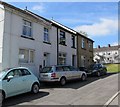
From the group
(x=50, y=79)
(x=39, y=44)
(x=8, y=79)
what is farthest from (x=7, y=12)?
(x=8, y=79)

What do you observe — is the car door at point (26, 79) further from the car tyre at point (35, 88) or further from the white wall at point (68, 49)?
the white wall at point (68, 49)

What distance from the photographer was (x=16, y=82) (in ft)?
32.0

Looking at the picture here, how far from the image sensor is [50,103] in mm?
8727

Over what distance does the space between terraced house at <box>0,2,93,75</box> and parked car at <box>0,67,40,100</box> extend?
384 centimetres

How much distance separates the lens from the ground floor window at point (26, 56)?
16062 millimetres

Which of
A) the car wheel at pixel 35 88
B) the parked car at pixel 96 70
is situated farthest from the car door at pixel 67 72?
the parked car at pixel 96 70

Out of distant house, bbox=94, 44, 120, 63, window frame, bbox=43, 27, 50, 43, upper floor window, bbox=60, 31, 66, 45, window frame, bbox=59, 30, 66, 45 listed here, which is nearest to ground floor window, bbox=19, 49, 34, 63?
window frame, bbox=43, 27, 50, 43

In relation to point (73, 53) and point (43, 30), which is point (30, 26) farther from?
point (73, 53)

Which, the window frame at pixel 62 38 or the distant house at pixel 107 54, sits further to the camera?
the distant house at pixel 107 54

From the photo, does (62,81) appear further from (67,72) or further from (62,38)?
(62,38)

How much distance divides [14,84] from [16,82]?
0.61 feet

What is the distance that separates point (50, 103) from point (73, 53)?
17626 mm

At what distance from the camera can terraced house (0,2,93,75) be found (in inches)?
568

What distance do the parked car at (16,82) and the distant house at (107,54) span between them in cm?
7372
